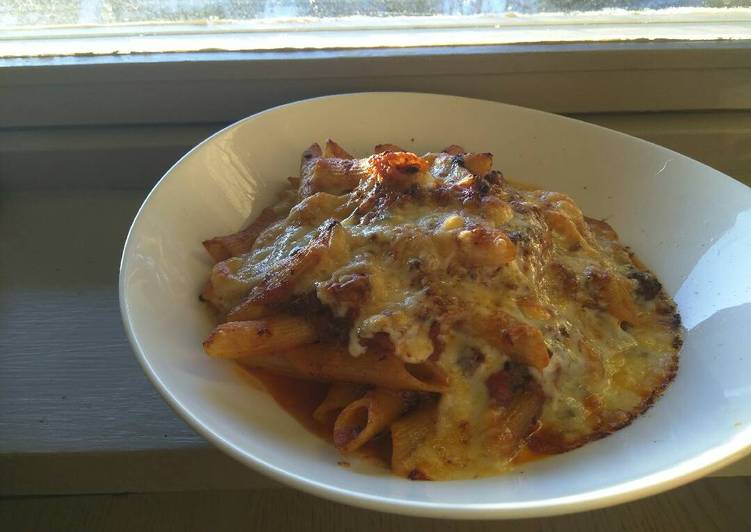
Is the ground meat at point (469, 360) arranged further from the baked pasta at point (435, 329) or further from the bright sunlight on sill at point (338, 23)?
the bright sunlight on sill at point (338, 23)

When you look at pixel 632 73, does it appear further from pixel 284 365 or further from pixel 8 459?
pixel 8 459

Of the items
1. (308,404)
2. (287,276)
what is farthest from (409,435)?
(287,276)

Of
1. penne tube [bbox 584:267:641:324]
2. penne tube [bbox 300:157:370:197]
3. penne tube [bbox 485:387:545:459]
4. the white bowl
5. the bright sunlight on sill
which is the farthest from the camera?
the bright sunlight on sill

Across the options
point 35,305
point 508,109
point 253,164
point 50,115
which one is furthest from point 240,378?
point 50,115

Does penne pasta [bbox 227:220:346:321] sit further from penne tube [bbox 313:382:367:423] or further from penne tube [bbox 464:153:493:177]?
penne tube [bbox 464:153:493:177]

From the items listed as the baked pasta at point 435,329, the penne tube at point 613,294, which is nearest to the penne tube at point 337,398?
the baked pasta at point 435,329

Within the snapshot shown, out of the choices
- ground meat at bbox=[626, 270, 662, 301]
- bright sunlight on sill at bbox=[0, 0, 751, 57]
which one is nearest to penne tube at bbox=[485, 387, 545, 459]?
ground meat at bbox=[626, 270, 662, 301]
